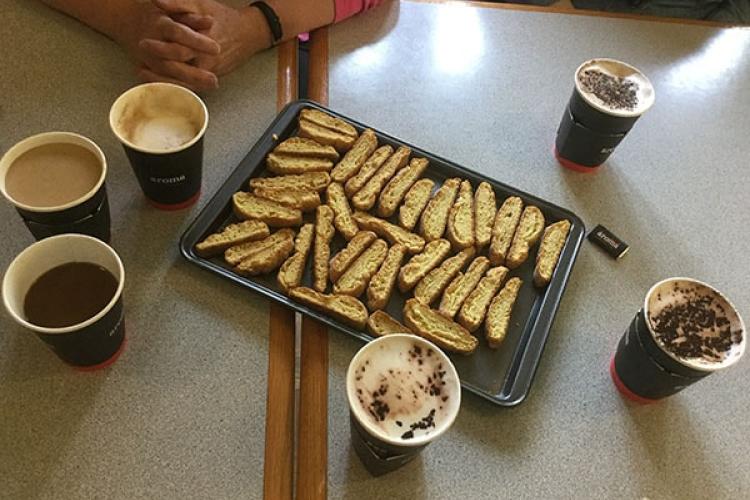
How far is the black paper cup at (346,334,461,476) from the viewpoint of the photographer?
0.70 metres

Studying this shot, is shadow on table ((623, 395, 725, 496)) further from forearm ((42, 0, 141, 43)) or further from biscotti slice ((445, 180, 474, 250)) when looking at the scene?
forearm ((42, 0, 141, 43))

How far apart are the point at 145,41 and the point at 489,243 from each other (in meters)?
0.68

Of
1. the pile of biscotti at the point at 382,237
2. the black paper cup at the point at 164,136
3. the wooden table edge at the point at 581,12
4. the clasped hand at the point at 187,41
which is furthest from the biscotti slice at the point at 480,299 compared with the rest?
the wooden table edge at the point at 581,12

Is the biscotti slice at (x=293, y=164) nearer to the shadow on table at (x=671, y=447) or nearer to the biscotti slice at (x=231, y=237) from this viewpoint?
the biscotti slice at (x=231, y=237)

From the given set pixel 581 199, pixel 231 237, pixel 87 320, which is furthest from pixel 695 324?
pixel 87 320

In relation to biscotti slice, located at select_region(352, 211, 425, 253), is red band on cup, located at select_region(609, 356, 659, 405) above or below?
below

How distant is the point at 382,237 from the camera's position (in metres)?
1.04

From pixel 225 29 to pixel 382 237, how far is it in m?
0.50

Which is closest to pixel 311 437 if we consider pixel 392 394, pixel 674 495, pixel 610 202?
pixel 392 394

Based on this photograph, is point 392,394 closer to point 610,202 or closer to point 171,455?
point 171,455

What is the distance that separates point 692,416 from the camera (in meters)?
0.91

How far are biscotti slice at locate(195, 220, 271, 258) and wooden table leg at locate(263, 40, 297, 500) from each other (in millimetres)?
111

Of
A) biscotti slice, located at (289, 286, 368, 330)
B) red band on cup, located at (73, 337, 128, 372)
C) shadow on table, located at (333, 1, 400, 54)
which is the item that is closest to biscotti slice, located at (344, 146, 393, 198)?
biscotti slice, located at (289, 286, 368, 330)

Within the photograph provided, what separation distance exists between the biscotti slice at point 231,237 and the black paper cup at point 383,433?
302mm
